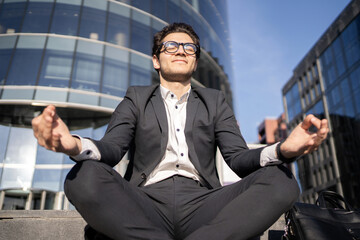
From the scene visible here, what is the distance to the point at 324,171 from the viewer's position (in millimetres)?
36781

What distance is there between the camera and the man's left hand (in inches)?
55.9

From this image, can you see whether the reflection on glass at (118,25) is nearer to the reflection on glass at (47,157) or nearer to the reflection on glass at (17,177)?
the reflection on glass at (47,157)

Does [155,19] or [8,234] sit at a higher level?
[155,19]

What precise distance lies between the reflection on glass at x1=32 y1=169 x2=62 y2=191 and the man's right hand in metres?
11.9

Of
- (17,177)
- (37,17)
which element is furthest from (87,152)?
(37,17)

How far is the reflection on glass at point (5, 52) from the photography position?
12.4m

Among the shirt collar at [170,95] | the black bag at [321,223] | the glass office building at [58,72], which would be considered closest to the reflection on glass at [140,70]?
the glass office building at [58,72]

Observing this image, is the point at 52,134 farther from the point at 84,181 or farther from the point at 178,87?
the point at 178,87

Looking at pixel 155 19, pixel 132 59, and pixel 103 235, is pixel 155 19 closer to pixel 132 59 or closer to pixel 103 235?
pixel 132 59

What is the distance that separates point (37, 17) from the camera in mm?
13672

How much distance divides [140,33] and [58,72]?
4.64 metres

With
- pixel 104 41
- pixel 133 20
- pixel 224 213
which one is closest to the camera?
pixel 224 213

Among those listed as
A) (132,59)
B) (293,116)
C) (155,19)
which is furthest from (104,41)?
(293,116)

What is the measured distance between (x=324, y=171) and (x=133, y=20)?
31.4 metres
